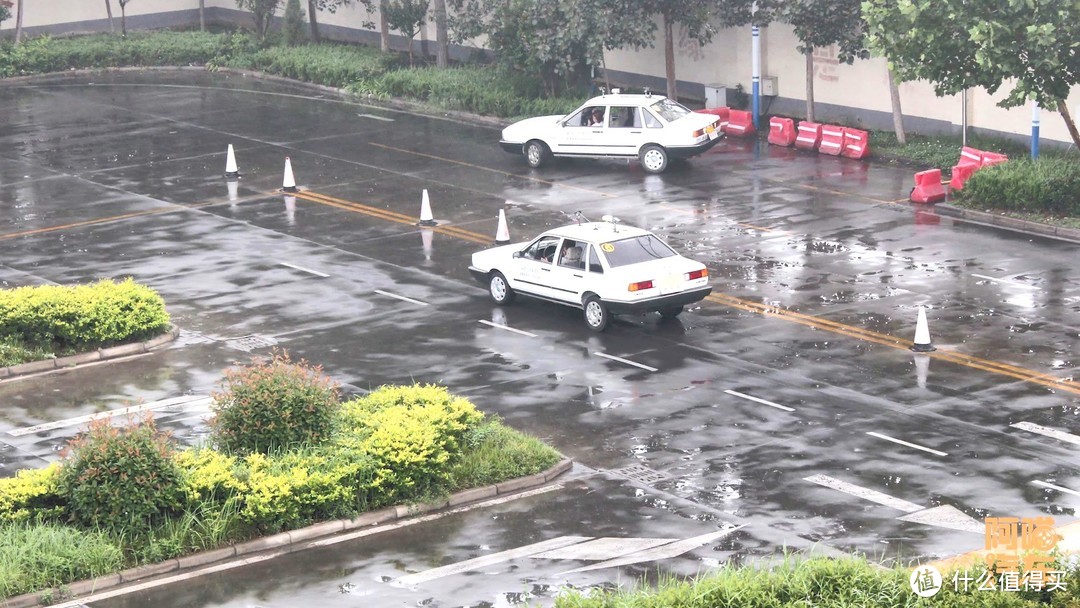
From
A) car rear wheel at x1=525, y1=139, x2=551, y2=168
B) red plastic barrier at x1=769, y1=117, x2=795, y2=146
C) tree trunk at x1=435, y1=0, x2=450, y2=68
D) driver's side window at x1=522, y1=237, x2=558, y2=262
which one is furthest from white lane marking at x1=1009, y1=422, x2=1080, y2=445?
tree trunk at x1=435, y1=0, x2=450, y2=68

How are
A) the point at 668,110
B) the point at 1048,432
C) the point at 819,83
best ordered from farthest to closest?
the point at 819,83 → the point at 668,110 → the point at 1048,432

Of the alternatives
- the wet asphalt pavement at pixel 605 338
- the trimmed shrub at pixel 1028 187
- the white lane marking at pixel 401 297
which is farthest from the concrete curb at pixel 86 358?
the trimmed shrub at pixel 1028 187

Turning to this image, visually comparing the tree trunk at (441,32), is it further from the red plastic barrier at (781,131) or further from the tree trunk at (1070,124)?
the tree trunk at (1070,124)

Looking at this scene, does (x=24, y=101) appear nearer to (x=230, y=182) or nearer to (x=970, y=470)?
(x=230, y=182)

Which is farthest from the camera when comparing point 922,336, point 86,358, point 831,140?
point 831,140

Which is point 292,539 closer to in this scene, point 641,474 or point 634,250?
point 641,474

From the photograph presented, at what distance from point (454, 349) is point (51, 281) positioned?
860 cm

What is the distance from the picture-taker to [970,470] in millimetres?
17703

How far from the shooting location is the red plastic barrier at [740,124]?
39062 mm

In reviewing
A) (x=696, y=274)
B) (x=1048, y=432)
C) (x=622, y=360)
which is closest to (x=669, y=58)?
(x=696, y=274)

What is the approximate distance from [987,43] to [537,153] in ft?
36.5

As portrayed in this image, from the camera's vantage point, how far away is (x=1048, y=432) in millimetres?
18906

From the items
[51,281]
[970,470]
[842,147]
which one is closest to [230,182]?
[51,281]

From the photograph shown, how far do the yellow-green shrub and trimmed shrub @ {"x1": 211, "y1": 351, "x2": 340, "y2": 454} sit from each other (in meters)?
2.22
